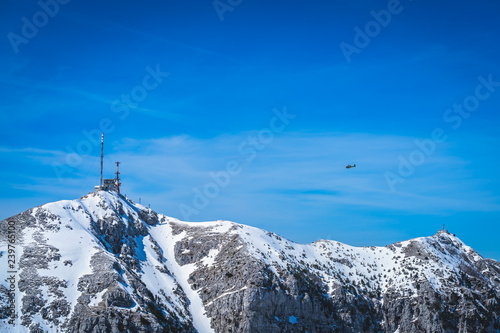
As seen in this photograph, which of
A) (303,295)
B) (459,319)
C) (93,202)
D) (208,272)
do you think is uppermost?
(93,202)

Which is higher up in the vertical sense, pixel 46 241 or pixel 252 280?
pixel 46 241

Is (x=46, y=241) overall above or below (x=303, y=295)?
above

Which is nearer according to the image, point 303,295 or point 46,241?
point 46,241

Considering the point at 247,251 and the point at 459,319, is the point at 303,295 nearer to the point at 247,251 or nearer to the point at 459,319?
the point at 247,251

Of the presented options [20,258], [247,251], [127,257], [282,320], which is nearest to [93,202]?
[127,257]

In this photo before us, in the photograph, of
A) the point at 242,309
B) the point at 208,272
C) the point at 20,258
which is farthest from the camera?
the point at 208,272

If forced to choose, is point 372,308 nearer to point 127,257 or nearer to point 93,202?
point 127,257

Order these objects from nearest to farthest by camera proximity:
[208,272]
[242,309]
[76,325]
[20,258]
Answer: [76,325] → [20,258] → [242,309] → [208,272]

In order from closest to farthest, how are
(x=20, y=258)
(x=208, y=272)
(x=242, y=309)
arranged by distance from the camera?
1. (x=20, y=258)
2. (x=242, y=309)
3. (x=208, y=272)

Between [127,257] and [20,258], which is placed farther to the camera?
[127,257]

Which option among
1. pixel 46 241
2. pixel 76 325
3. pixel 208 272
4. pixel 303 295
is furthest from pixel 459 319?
pixel 46 241
